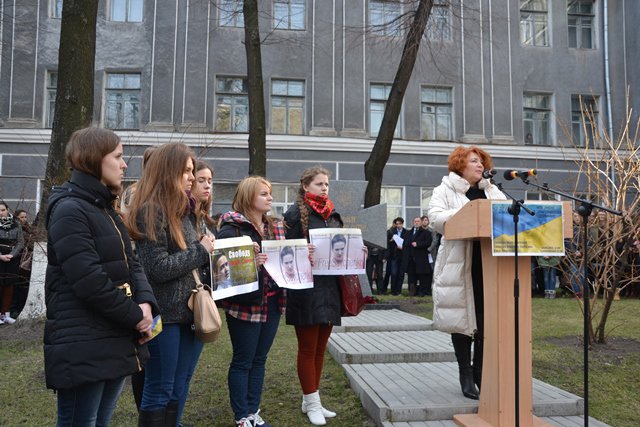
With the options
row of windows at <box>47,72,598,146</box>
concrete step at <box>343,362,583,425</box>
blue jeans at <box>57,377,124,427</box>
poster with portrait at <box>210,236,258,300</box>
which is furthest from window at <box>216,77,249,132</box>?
blue jeans at <box>57,377,124,427</box>

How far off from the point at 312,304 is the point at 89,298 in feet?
6.07

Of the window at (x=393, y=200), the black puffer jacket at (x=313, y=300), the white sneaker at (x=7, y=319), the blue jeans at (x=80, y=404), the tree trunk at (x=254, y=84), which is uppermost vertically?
the tree trunk at (x=254, y=84)

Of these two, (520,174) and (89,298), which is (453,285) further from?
(89,298)

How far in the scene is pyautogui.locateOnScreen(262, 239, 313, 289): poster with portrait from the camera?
3795 mm

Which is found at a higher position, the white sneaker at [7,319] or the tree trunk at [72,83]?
the tree trunk at [72,83]

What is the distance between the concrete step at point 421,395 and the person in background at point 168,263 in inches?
61.5

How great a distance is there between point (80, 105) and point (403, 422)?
17.8ft

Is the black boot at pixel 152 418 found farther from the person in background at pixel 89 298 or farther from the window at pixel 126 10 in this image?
the window at pixel 126 10

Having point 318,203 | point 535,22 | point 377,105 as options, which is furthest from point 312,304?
point 535,22

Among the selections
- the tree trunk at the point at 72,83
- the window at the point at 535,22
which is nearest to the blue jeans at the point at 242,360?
the tree trunk at the point at 72,83

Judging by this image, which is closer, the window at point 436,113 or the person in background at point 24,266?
the person in background at point 24,266

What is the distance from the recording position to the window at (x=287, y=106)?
18.5 m

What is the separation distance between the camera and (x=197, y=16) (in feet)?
59.9

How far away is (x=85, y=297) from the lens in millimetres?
2439
